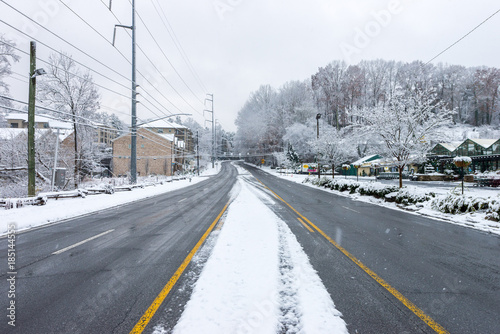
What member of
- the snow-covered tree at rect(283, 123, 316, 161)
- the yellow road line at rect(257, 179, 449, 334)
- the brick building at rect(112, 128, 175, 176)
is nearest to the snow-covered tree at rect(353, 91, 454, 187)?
the yellow road line at rect(257, 179, 449, 334)

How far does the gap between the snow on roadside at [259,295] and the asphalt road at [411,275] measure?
0.94ft

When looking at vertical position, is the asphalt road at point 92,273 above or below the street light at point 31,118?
below

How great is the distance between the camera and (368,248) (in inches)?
211

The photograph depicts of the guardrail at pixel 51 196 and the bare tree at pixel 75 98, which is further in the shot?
the bare tree at pixel 75 98

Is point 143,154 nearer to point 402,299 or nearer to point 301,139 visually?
point 301,139

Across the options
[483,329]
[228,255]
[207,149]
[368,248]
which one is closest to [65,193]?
[228,255]

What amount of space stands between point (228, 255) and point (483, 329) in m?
3.67

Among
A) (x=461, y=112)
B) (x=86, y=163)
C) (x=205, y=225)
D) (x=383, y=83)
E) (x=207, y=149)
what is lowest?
(x=205, y=225)

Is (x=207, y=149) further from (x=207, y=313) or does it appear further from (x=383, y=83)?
(x=207, y=313)

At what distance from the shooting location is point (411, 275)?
394 cm

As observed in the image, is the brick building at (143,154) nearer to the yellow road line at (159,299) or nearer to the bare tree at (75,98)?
the bare tree at (75,98)

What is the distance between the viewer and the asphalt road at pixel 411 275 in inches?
107

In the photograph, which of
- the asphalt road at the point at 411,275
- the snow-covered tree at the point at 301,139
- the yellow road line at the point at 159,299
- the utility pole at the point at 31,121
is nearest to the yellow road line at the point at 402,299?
the asphalt road at the point at 411,275

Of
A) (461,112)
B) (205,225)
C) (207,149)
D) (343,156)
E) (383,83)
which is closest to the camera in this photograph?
(205,225)
